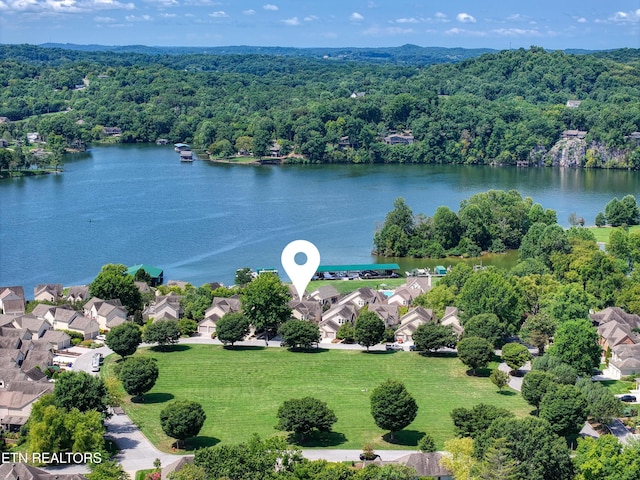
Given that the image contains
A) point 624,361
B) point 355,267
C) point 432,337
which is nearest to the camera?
point 624,361

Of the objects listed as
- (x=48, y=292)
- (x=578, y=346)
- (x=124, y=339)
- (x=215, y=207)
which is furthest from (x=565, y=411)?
(x=215, y=207)

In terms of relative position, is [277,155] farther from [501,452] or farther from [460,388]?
[501,452]

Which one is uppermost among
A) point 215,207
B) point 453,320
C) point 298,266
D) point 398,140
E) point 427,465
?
point 398,140

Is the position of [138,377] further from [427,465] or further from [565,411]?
[565,411]

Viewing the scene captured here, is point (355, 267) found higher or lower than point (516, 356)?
higher

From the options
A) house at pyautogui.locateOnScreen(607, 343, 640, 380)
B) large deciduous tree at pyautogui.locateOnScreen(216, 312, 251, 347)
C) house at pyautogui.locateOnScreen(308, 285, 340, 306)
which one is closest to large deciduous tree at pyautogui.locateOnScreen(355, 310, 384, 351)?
large deciduous tree at pyautogui.locateOnScreen(216, 312, 251, 347)

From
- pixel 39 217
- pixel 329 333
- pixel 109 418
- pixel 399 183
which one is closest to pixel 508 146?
pixel 399 183

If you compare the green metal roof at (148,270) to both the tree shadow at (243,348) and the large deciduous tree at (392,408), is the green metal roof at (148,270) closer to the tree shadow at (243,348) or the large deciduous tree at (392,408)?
the tree shadow at (243,348)
